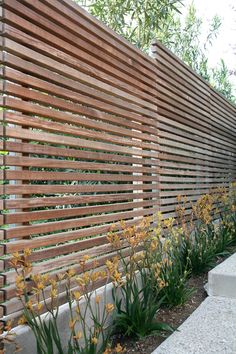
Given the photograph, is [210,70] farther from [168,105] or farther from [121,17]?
[168,105]

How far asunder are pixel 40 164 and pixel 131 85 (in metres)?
1.56

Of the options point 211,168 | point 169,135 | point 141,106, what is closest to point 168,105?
point 169,135

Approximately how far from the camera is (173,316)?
293cm

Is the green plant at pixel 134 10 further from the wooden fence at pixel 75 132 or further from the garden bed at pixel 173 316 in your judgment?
the garden bed at pixel 173 316

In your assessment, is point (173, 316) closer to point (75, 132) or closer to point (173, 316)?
point (173, 316)

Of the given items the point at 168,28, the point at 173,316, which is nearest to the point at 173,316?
the point at 173,316

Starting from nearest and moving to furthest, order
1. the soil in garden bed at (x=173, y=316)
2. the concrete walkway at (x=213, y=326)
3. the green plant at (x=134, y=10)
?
the concrete walkway at (x=213, y=326) < the soil in garden bed at (x=173, y=316) < the green plant at (x=134, y=10)

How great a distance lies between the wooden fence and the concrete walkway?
733mm

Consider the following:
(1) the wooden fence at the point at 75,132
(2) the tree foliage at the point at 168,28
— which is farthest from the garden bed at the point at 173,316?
(2) the tree foliage at the point at 168,28

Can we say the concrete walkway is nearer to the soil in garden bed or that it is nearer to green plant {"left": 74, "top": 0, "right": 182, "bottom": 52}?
the soil in garden bed

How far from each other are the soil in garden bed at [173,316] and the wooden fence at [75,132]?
0.59 metres

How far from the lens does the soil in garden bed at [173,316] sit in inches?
95.9

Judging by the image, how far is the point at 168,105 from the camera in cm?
434

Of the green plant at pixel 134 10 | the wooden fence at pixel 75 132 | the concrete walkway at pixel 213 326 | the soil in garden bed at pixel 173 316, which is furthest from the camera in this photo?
the green plant at pixel 134 10
